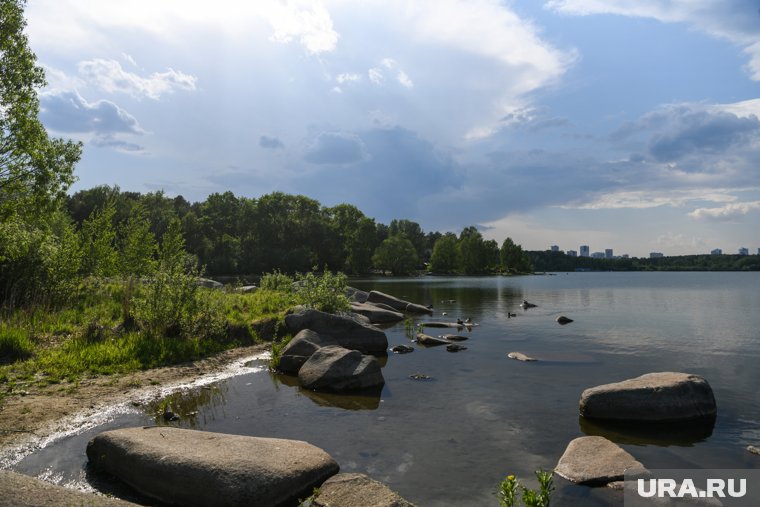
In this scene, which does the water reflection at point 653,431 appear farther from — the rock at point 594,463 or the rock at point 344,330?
the rock at point 344,330

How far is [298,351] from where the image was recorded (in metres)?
18.7

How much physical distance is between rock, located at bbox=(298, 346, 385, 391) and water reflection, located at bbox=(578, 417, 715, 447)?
6495 mm

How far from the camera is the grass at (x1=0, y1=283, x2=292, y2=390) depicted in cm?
1515

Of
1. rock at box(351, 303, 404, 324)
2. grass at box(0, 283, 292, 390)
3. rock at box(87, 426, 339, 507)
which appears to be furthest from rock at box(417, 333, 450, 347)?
rock at box(87, 426, 339, 507)

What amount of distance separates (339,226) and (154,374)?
128741mm

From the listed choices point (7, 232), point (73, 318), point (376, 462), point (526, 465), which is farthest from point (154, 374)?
point (526, 465)

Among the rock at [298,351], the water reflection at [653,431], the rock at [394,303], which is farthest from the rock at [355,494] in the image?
the rock at [394,303]

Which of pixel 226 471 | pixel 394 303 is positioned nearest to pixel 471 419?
pixel 226 471

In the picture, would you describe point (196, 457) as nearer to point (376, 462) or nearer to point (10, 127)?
point (376, 462)

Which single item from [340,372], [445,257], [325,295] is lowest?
[340,372]

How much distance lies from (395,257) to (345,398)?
127m

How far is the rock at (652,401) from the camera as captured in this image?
42.0 ft

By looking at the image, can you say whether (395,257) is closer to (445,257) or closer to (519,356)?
(445,257)

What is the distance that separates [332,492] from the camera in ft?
26.7
